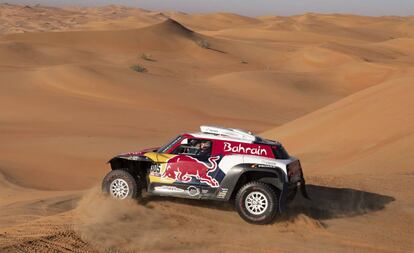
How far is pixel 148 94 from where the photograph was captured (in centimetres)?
3162

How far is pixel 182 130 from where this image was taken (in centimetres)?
2491

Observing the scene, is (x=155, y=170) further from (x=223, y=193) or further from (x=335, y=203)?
(x=335, y=203)

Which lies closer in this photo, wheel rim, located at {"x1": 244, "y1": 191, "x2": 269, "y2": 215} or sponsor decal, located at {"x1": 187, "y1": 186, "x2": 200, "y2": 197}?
wheel rim, located at {"x1": 244, "y1": 191, "x2": 269, "y2": 215}

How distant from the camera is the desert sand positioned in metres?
8.48

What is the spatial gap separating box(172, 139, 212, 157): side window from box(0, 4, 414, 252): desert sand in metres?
0.87

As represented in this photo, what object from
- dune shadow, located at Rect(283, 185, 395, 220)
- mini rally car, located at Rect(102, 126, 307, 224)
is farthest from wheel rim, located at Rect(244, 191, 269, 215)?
→ dune shadow, located at Rect(283, 185, 395, 220)

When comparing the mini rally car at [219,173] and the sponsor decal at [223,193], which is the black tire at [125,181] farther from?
the sponsor decal at [223,193]

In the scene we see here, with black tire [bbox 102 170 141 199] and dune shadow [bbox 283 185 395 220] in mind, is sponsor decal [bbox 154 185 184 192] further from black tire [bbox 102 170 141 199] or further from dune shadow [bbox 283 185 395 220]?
dune shadow [bbox 283 185 395 220]

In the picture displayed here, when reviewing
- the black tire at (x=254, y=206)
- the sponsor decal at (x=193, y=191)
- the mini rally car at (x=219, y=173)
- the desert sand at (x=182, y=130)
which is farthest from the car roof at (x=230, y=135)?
the desert sand at (x=182, y=130)

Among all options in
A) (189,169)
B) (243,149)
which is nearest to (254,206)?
(243,149)

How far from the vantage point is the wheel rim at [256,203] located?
901 centimetres

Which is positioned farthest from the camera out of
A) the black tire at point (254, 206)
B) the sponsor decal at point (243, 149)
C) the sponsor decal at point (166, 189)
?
the sponsor decal at point (166, 189)

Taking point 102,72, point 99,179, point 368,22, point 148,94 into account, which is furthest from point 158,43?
point 368,22

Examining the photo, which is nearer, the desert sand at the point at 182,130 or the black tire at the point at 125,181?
the desert sand at the point at 182,130
